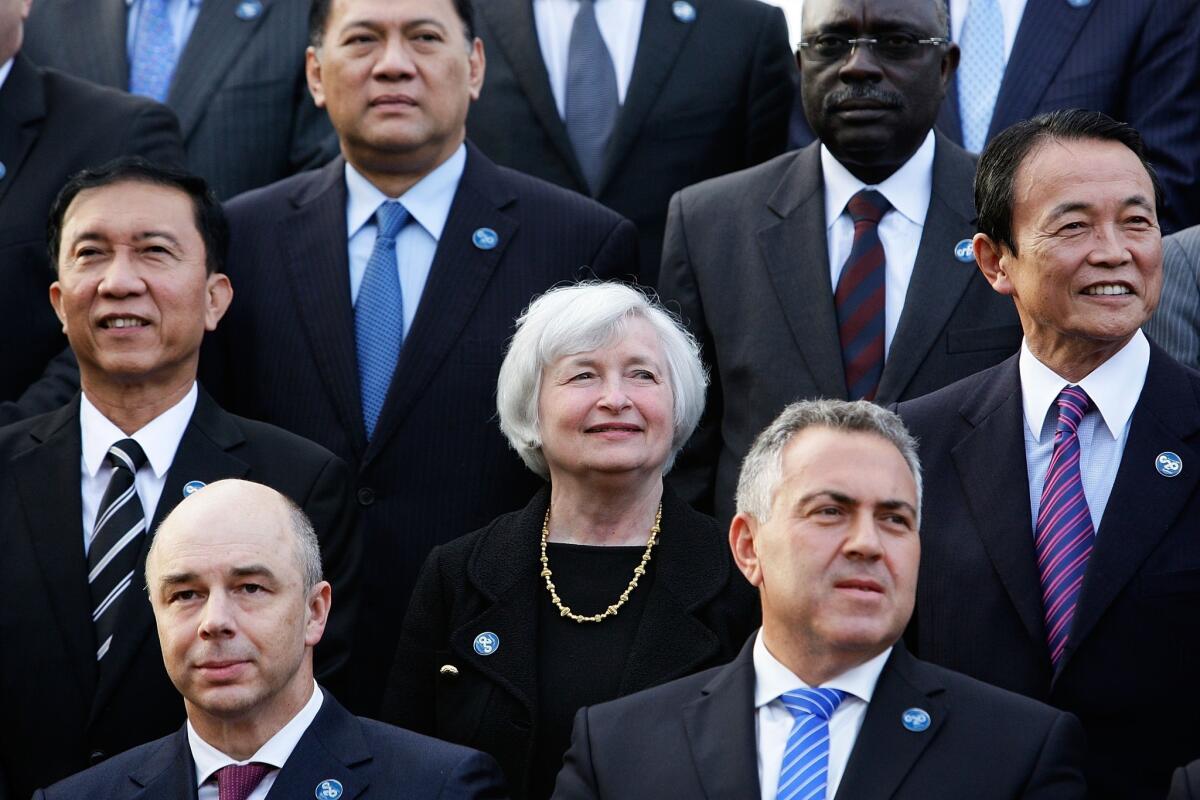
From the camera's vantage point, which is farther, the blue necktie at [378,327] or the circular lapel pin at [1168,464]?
the blue necktie at [378,327]

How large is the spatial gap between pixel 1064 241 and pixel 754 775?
5.12 ft

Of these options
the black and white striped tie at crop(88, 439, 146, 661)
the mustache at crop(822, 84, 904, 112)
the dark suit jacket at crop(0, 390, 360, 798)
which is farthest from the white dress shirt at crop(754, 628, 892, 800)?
the mustache at crop(822, 84, 904, 112)

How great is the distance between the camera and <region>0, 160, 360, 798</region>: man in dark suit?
5.42 m

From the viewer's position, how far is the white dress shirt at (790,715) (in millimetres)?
4480

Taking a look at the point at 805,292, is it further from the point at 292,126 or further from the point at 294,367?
the point at 292,126

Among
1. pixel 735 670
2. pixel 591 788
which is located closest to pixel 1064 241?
pixel 735 670

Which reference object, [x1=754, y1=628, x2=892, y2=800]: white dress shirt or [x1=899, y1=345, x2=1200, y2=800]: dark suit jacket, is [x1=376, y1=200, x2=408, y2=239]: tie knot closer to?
[x1=899, y1=345, x2=1200, y2=800]: dark suit jacket

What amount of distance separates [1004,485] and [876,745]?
92cm

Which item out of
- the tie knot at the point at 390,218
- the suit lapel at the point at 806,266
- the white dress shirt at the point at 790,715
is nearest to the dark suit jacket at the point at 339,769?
the white dress shirt at the point at 790,715

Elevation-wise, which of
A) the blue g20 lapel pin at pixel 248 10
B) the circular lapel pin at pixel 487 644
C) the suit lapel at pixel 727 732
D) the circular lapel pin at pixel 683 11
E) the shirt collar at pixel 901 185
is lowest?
the suit lapel at pixel 727 732

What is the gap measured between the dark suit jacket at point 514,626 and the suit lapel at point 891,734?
76 centimetres

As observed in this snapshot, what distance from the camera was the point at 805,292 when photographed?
5855 millimetres

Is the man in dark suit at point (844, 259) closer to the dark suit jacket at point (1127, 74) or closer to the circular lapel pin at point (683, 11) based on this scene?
the dark suit jacket at point (1127, 74)

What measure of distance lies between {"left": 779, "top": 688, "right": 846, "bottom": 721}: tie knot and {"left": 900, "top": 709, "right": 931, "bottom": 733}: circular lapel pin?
0.15 meters
